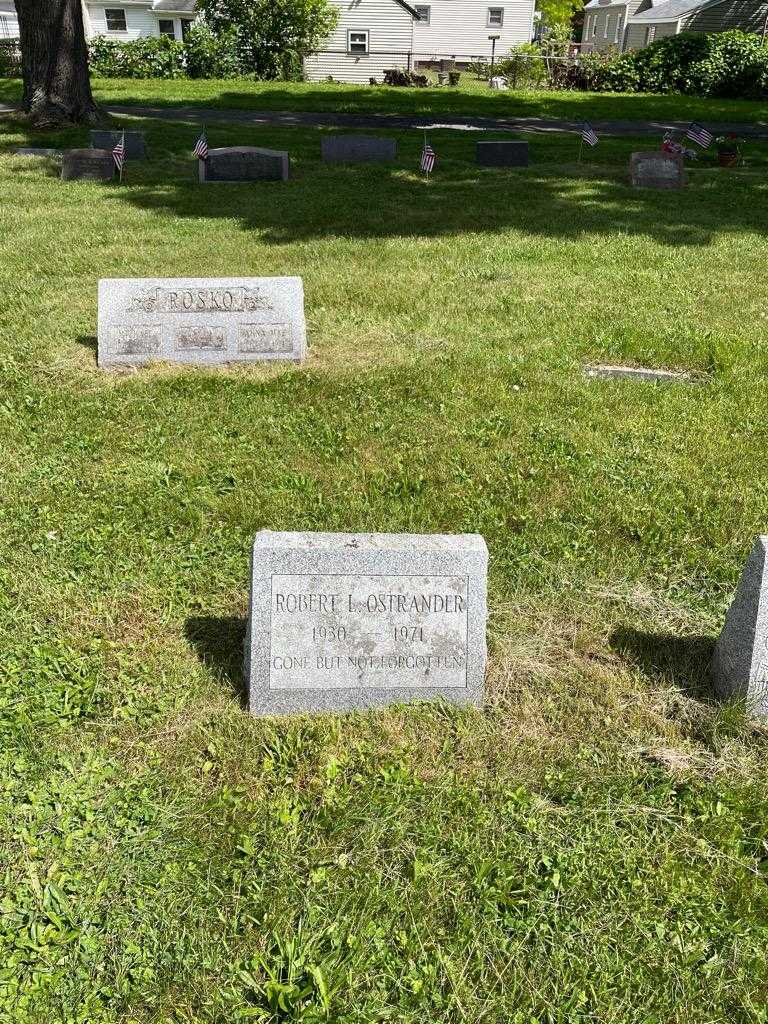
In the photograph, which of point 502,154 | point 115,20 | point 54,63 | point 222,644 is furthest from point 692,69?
point 222,644

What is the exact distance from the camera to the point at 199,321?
7.82 metres

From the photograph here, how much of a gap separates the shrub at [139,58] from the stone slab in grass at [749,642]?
35.5 meters

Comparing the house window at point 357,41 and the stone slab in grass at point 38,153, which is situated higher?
the house window at point 357,41

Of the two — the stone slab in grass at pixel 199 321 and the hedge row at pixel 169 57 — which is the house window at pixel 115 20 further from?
the stone slab in grass at pixel 199 321

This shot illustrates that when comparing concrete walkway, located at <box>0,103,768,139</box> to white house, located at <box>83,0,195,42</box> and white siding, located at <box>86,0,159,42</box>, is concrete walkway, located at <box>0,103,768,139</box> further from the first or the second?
white siding, located at <box>86,0,159,42</box>

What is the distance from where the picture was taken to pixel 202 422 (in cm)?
675

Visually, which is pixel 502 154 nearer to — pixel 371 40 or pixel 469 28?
pixel 371 40

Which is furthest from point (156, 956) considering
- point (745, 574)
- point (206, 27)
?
point (206, 27)

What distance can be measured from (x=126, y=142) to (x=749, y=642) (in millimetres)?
17123

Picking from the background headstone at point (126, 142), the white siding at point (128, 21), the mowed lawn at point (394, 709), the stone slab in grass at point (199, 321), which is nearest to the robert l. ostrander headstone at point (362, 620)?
the mowed lawn at point (394, 709)

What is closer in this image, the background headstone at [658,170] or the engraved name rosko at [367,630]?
the engraved name rosko at [367,630]

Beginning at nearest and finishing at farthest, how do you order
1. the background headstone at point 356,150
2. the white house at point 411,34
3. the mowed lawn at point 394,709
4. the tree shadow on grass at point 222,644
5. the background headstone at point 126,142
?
the mowed lawn at point 394,709 < the tree shadow on grass at point 222,644 < the background headstone at point 126,142 < the background headstone at point 356,150 < the white house at point 411,34

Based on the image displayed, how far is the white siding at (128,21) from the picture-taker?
4297cm

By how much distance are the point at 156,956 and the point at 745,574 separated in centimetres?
285
